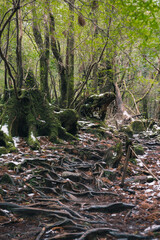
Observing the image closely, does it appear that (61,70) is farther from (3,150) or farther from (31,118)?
(3,150)

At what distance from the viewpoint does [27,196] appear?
361 cm

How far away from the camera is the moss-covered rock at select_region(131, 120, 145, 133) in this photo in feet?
45.1

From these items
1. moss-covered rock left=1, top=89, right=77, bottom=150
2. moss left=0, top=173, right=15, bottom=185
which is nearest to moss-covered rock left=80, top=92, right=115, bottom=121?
moss-covered rock left=1, top=89, right=77, bottom=150

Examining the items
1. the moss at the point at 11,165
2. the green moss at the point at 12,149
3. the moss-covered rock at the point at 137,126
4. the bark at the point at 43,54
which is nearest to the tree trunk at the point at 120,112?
the moss-covered rock at the point at 137,126

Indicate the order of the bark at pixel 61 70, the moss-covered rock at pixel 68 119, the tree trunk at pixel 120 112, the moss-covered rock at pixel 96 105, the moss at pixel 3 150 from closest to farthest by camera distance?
1. the moss at pixel 3 150
2. the moss-covered rock at pixel 68 119
3. the bark at pixel 61 70
4. the moss-covered rock at pixel 96 105
5. the tree trunk at pixel 120 112

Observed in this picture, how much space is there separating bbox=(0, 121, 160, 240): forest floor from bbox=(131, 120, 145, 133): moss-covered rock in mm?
7345

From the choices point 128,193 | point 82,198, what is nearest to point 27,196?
point 82,198

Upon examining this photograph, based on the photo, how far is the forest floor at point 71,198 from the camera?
8.59 ft

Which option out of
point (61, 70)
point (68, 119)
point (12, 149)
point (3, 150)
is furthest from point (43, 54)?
point (3, 150)

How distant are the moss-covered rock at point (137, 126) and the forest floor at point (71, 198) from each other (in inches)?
289

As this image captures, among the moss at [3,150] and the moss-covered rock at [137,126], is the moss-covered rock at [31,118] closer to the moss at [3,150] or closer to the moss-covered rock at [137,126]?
the moss at [3,150]

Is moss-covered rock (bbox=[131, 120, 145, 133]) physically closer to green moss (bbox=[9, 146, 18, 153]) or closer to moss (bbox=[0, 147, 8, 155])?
green moss (bbox=[9, 146, 18, 153])

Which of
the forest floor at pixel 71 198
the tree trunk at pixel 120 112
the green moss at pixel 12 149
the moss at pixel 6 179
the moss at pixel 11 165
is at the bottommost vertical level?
the forest floor at pixel 71 198

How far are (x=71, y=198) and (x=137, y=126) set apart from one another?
10.9 m
